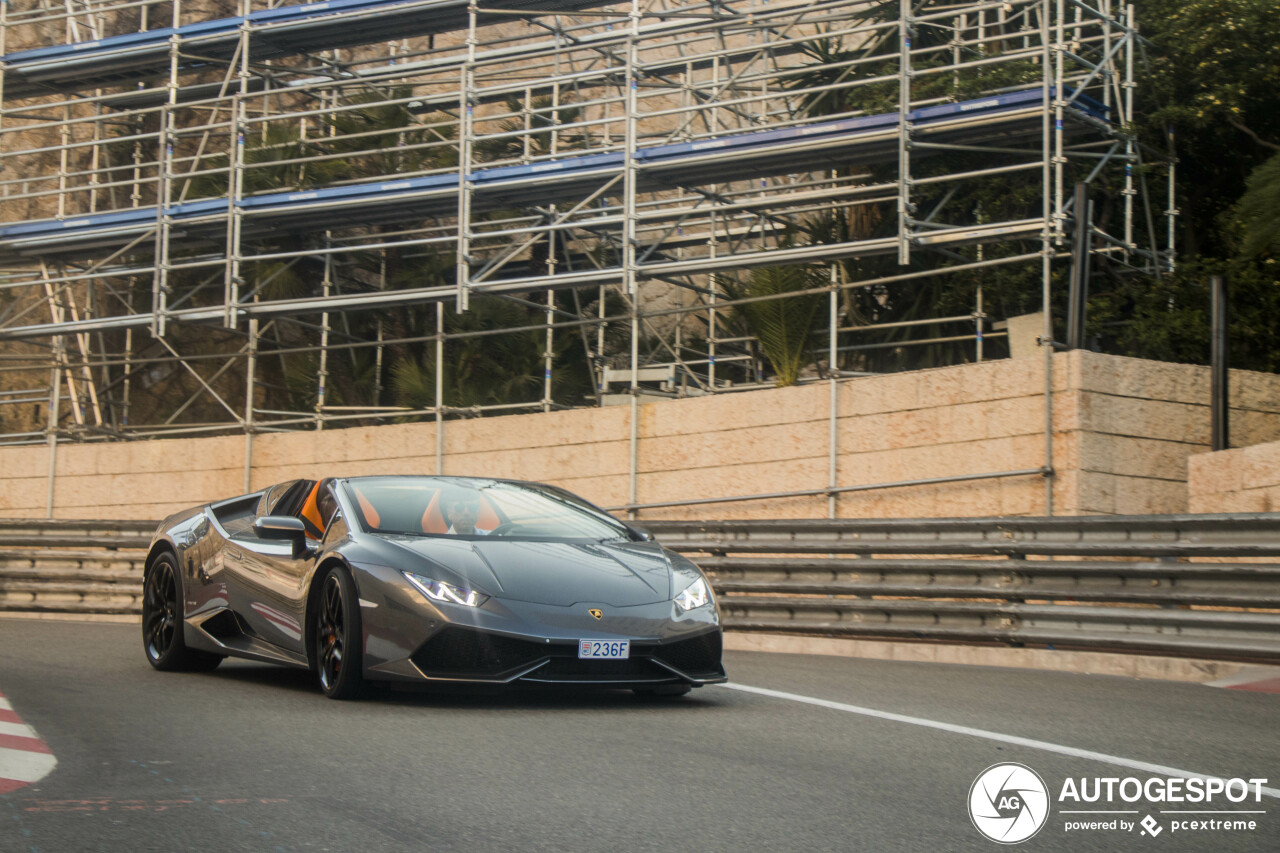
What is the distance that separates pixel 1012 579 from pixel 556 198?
10554 mm

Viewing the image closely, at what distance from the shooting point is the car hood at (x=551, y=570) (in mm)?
7117

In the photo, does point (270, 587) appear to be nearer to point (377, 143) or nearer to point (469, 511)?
point (469, 511)

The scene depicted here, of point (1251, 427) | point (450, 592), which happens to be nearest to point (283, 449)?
point (1251, 427)

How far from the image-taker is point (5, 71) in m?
26.0

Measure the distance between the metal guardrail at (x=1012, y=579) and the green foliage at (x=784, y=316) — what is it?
4.46 metres

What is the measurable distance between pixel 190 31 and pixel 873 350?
12.5m

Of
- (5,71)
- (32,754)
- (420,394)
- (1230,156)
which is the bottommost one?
(32,754)

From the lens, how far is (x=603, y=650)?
23.0 feet

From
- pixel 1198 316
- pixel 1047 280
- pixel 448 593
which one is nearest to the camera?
pixel 448 593

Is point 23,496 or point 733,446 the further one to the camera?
point 23,496

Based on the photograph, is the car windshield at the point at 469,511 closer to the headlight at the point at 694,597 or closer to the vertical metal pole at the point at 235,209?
the headlight at the point at 694,597

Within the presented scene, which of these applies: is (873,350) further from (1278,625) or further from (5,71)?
(5,71)

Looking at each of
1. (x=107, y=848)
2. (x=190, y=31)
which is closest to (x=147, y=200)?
(x=190, y=31)

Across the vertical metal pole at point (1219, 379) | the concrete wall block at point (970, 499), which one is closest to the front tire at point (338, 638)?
the concrete wall block at point (970, 499)
